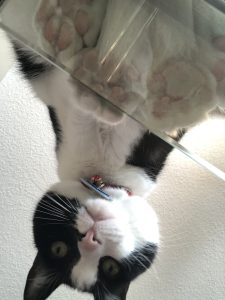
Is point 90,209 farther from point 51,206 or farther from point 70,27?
point 70,27

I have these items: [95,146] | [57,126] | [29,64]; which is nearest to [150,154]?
[95,146]

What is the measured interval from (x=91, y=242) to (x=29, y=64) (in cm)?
50

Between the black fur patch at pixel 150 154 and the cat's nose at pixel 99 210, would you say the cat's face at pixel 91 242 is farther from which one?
the black fur patch at pixel 150 154

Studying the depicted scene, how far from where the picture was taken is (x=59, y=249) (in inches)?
42.9

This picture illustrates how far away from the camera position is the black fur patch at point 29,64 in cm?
109

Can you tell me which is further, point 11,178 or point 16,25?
point 11,178

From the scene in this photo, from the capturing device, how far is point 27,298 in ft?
3.59

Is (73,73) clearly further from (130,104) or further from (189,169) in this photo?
(189,169)

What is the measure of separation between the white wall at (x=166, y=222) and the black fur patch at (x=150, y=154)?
28cm

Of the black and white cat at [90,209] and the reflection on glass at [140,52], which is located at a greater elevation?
the reflection on glass at [140,52]

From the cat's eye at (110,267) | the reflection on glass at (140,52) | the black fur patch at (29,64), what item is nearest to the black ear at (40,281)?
the cat's eye at (110,267)

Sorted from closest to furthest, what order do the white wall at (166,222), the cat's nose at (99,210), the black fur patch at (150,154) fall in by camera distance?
the cat's nose at (99,210) → the black fur patch at (150,154) → the white wall at (166,222)

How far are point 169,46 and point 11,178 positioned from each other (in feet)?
3.87

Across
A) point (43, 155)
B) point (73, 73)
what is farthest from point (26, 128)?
point (73, 73)
